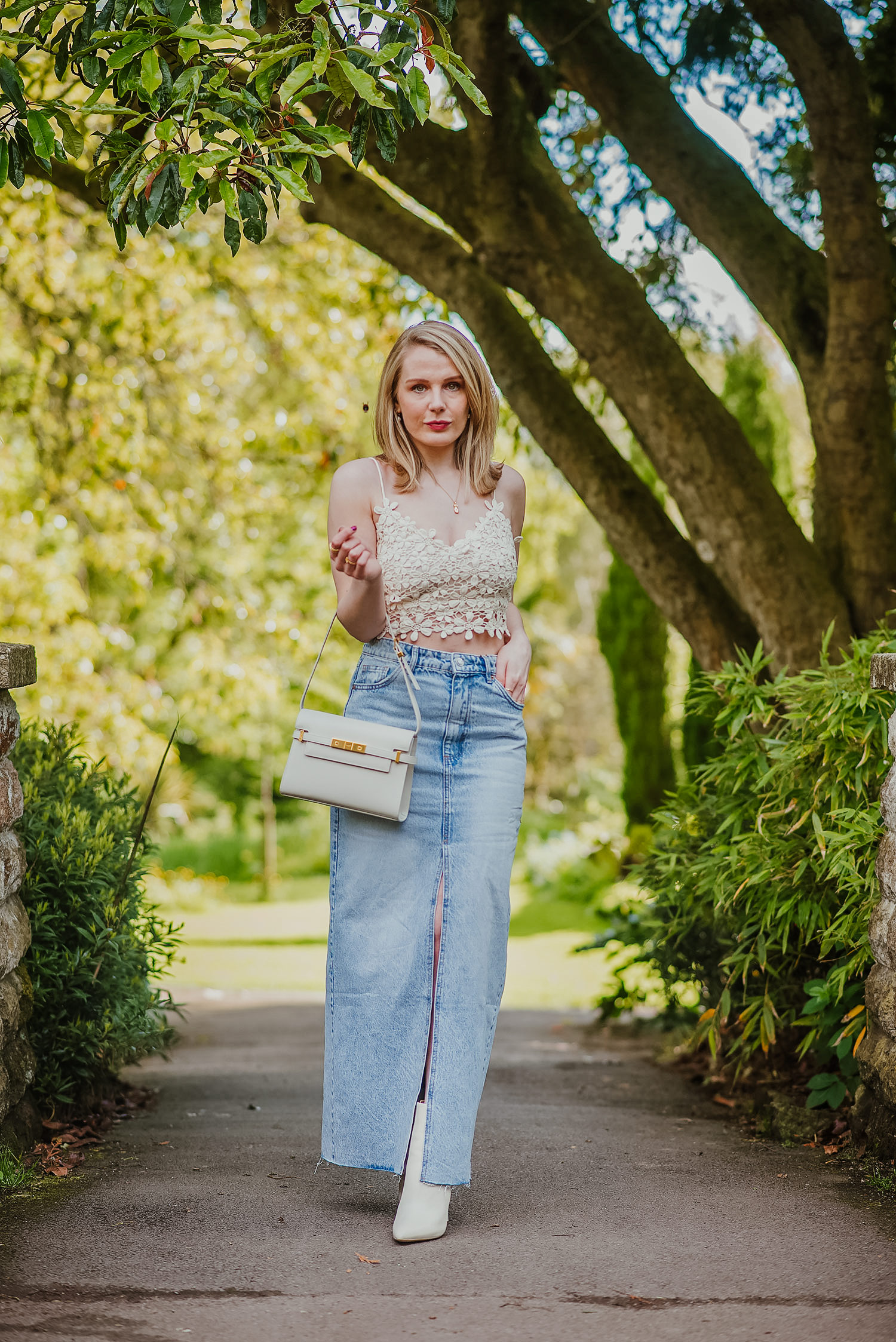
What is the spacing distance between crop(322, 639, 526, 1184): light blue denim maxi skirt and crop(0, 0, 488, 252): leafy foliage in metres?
1.20

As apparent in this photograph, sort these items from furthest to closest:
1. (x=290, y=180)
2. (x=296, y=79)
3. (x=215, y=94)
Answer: (x=215, y=94)
(x=290, y=180)
(x=296, y=79)

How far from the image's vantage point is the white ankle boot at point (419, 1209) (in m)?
2.67

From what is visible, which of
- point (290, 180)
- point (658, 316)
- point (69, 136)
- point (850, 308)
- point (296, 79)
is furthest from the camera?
point (658, 316)

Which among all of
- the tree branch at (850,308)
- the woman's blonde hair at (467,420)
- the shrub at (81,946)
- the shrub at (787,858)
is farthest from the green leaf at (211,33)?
the tree branch at (850,308)

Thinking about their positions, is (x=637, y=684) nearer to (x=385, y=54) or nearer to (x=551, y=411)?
(x=551, y=411)

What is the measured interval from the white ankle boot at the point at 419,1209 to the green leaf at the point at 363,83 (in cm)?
237

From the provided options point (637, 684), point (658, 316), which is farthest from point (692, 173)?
Answer: point (637, 684)

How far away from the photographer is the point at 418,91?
275 centimetres

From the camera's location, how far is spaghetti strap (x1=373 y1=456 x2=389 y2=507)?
306cm

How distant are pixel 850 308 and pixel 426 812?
281cm

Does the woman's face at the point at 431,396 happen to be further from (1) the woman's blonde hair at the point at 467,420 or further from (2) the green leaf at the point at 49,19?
(2) the green leaf at the point at 49,19

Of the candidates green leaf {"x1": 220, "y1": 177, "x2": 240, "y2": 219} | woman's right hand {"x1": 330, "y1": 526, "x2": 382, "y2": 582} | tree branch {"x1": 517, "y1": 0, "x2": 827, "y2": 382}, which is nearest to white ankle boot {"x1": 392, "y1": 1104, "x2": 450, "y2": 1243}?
woman's right hand {"x1": 330, "y1": 526, "x2": 382, "y2": 582}

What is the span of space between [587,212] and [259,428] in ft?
13.9

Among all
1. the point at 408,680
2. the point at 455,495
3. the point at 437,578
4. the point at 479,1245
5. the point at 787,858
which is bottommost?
the point at 479,1245
